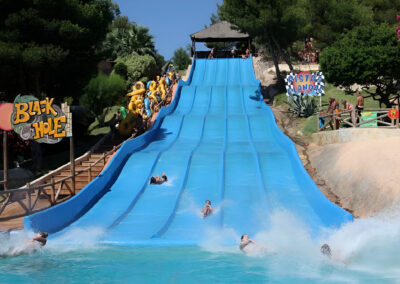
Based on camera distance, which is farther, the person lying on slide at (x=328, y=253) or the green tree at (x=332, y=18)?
the green tree at (x=332, y=18)

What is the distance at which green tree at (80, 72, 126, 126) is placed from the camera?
2892 cm

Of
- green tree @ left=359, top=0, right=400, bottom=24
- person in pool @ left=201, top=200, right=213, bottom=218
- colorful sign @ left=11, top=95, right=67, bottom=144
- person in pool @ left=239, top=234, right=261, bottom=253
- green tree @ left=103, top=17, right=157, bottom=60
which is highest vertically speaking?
green tree @ left=359, top=0, right=400, bottom=24

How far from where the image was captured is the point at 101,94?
98.3 ft

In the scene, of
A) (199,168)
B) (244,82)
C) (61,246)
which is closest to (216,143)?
(199,168)

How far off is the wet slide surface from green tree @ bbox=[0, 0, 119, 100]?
4.87 meters

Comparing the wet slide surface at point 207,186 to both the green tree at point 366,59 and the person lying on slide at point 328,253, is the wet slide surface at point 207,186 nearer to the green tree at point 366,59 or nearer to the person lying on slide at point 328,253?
the person lying on slide at point 328,253

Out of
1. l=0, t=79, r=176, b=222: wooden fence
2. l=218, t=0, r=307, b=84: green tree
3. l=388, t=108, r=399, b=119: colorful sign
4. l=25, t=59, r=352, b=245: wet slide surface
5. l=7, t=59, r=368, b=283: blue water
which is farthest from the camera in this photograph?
l=218, t=0, r=307, b=84: green tree

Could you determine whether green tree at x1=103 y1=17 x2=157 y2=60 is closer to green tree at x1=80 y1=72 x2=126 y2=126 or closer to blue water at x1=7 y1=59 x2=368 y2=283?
green tree at x1=80 y1=72 x2=126 y2=126

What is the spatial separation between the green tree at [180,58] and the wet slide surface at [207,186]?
33.9 m

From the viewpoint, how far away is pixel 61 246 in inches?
364

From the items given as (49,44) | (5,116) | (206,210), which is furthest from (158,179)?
(49,44)

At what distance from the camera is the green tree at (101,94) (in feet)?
94.9

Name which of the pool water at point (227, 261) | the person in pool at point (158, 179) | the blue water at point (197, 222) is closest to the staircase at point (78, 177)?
the blue water at point (197, 222)

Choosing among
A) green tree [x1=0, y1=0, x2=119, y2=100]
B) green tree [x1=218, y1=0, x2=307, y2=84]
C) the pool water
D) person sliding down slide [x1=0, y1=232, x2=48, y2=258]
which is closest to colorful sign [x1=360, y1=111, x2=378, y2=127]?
the pool water
